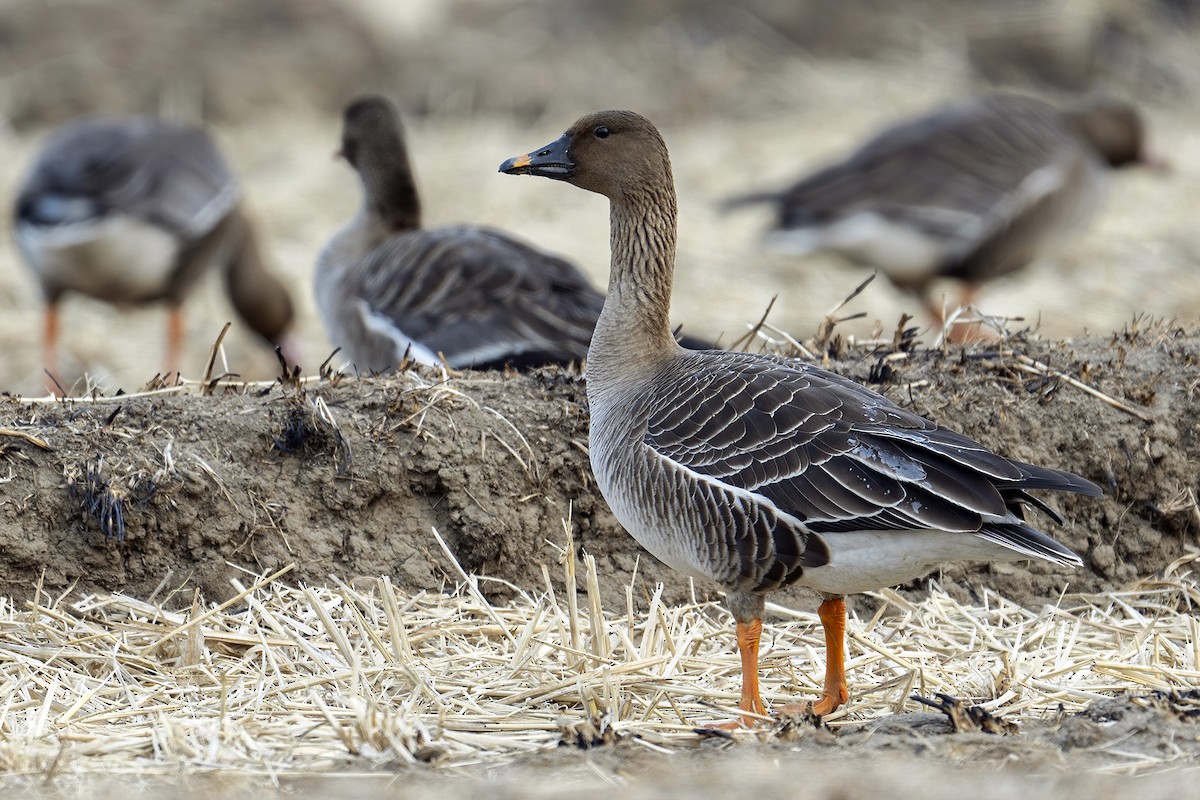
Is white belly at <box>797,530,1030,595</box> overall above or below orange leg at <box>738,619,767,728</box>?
above

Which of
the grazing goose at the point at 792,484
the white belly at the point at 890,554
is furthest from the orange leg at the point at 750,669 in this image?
the white belly at the point at 890,554

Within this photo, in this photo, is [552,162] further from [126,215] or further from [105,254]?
[105,254]

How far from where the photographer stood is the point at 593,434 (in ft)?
16.1

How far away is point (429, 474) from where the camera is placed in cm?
551

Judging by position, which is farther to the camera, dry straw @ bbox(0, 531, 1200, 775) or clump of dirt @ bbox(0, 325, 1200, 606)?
clump of dirt @ bbox(0, 325, 1200, 606)

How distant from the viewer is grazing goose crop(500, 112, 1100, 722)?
13.1 ft

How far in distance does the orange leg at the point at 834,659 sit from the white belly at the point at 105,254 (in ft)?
24.6

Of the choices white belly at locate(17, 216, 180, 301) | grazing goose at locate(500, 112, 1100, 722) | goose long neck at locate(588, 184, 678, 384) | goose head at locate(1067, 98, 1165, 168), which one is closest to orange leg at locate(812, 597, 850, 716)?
grazing goose at locate(500, 112, 1100, 722)

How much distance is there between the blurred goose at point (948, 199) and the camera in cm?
1098

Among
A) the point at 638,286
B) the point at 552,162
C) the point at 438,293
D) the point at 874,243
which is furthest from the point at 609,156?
the point at 874,243

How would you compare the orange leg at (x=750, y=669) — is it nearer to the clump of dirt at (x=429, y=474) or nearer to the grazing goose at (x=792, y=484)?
the grazing goose at (x=792, y=484)

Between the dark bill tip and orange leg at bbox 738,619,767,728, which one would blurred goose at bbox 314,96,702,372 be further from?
orange leg at bbox 738,619,767,728

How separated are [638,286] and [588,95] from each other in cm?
1329

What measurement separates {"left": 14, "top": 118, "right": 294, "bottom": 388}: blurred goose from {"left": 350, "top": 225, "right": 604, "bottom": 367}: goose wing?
3261 mm
